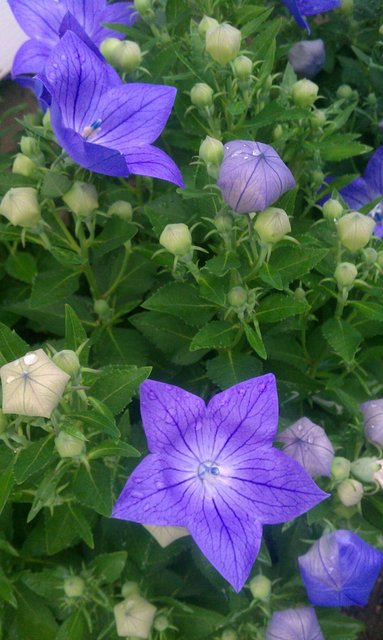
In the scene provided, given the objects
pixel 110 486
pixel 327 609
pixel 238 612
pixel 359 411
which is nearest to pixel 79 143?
pixel 110 486

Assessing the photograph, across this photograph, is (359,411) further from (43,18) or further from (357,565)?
(43,18)

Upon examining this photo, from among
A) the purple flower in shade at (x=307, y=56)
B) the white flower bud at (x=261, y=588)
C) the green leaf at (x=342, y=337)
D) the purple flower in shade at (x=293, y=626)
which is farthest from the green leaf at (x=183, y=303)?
the purple flower in shade at (x=307, y=56)

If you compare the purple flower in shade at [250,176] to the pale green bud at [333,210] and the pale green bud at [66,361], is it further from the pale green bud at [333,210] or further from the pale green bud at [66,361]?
the pale green bud at [66,361]

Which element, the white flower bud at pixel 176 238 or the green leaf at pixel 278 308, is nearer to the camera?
the white flower bud at pixel 176 238

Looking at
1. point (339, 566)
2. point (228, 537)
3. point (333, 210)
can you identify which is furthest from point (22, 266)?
point (339, 566)

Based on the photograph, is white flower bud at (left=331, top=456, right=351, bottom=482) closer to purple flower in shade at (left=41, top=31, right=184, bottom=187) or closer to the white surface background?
purple flower in shade at (left=41, top=31, right=184, bottom=187)

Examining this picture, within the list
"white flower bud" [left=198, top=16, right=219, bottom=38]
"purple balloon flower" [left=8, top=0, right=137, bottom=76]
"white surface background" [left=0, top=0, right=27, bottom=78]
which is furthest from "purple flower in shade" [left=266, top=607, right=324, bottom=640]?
"white surface background" [left=0, top=0, right=27, bottom=78]
